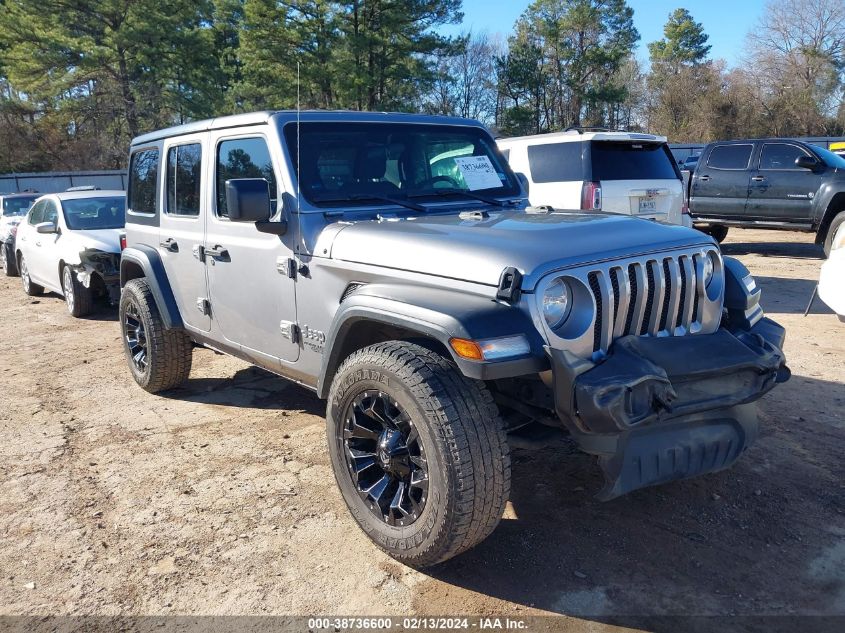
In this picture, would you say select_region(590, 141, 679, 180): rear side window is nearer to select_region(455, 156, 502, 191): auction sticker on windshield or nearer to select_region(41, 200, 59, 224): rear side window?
select_region(455, 156, 502, 191): auction sticker on windshield

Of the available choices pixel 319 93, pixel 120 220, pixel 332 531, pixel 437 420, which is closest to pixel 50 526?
pixel 332 531

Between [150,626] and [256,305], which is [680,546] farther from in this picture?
[256,305]

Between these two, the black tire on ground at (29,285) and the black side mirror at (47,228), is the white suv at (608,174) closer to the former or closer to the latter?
the black side mirror at (47,228)

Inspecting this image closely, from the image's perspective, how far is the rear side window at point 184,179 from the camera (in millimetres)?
4691

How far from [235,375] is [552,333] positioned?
405 cm

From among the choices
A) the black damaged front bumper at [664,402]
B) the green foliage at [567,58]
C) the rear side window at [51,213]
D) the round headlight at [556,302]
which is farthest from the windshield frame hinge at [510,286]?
the green foliage at [567,58]

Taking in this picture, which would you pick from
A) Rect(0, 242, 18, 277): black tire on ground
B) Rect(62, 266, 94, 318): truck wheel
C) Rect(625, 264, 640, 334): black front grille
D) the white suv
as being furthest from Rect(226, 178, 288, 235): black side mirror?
Rect(0, 242, 18, 277): black tire on ground

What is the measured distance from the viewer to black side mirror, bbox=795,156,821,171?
11148 millimetres

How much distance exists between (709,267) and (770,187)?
31.9 feet

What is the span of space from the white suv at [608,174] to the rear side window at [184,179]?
416cm

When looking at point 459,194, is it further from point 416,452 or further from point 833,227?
point 833,227

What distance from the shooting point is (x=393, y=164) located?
13.8 ft

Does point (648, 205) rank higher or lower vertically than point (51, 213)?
higher

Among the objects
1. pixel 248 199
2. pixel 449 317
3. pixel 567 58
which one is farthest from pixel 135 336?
pixel 567 58
